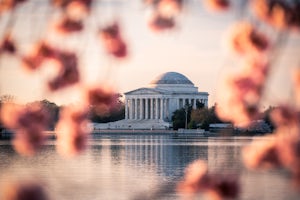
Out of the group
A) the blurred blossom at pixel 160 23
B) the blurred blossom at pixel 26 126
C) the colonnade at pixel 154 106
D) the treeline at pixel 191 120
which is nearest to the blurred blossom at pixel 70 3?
the blurred blossom at pixel 160 23

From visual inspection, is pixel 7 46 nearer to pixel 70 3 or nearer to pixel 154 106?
pixel 70 3

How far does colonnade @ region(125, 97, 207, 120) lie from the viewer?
459ft

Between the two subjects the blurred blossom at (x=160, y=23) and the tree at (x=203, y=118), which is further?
the tree at (x=203, y=118)

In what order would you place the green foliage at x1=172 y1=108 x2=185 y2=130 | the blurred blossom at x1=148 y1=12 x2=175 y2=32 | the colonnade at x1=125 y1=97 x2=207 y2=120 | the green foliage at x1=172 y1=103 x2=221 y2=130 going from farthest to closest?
1. the colonnade at x1=125 y1=97 x2=207 y2=120
2. the green foliage at x1=172 y1=108 x2=185 y2=130
3. the green foliage at x1=172 y1=103 x2=221 y2=130
4. the blurred blossom at x1=148 y1=12 x2=175 y2=32

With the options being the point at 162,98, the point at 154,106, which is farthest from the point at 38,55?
the point at 154,106

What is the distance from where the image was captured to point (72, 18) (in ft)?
12.5

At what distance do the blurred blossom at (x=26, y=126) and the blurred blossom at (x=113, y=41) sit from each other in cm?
44

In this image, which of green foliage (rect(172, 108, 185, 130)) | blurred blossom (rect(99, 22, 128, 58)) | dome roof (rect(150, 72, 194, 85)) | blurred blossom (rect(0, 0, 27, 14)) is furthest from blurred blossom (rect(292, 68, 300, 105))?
dome roof (rect(150, 72, 194, 85))

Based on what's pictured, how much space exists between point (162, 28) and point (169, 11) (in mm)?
144

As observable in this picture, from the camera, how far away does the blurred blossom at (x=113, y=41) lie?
375 cm

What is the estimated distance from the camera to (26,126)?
359 centimetres

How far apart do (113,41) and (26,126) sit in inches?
22.6

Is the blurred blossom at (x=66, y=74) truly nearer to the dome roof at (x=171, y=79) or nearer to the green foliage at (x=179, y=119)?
the green foliage at (x=179, y=119)

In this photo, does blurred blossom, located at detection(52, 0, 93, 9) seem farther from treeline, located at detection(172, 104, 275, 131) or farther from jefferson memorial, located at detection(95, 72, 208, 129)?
jefferson memorial, located at detection(95, 72, 208, 129)
